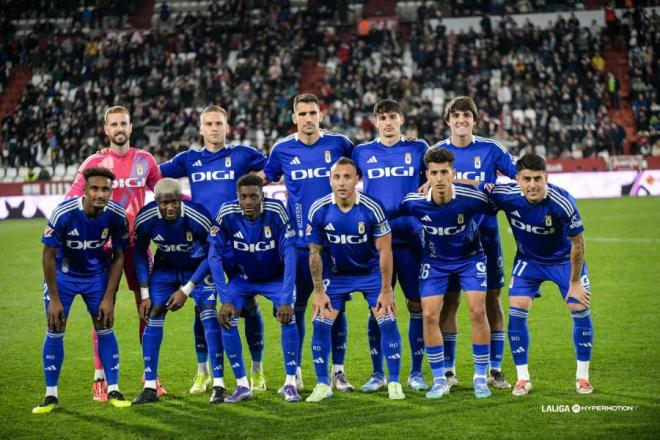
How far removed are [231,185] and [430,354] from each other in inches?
94.7

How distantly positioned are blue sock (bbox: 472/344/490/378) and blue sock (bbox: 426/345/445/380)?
10.6 inches

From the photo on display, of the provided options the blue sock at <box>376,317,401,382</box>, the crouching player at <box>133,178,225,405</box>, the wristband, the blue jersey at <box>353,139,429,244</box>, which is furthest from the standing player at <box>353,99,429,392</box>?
the wristband

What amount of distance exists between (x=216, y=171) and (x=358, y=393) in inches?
93.9

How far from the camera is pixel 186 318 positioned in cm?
1252

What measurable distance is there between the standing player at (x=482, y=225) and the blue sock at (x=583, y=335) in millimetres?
768

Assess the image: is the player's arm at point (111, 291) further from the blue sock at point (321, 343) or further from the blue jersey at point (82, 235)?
the blue sock at point (321, 343)

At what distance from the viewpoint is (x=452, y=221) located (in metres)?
7.70

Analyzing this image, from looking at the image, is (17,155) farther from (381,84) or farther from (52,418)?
(52,418)

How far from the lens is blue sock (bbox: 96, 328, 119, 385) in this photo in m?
7.87

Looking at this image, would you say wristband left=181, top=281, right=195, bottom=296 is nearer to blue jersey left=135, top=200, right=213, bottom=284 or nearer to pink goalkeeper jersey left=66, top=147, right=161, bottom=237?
blue jersey left=135, top=200, right=213, bottom=284

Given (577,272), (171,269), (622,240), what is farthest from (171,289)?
(622,240)

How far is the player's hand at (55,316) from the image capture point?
7.68m

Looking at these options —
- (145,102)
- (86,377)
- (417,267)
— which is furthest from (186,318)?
(145,102)

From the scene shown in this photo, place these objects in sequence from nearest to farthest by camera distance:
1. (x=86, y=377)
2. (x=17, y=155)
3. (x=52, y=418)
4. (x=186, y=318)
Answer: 1. (x=52, y=418)
2. (x=86, y=377)
3. (x=186, y=318)
4. (x=17, y=155)
